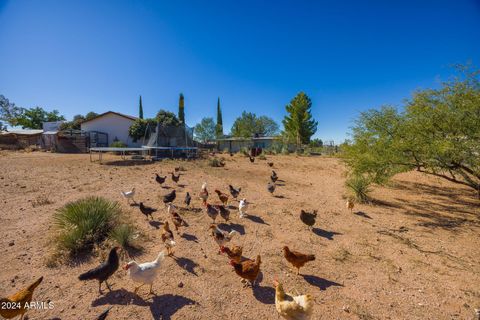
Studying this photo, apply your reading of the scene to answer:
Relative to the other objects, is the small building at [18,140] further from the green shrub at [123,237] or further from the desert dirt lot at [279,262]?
the green shrub at [123,237]

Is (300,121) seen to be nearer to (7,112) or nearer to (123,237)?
(123,237)

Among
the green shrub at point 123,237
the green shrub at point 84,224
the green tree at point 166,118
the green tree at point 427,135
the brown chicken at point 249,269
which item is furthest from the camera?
the green tree at point 166,118

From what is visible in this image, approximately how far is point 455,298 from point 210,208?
5.10 metres

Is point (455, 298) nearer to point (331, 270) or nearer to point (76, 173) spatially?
point (331, 270)

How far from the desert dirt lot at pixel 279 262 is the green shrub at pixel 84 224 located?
1.30 ft

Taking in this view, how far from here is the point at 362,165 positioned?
8.52 m

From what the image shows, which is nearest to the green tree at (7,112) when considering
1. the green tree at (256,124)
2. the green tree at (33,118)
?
the green tree at (33,118)

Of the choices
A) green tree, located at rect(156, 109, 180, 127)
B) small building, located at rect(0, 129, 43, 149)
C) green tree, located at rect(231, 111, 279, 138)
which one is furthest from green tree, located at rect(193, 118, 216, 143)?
small building, located at rect(0, 129, 43, 149)

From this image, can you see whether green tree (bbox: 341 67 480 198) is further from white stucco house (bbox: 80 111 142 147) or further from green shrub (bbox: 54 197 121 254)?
white stucco house (bbox: 80 111 142 147)

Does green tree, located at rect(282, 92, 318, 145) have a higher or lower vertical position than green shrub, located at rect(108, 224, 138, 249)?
higher

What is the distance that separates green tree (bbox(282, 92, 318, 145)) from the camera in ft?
119

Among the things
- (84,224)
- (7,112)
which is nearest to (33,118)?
(7,112)

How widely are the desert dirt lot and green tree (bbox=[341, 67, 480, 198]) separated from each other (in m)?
1.84

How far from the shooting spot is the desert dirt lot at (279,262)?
10.5 ft
